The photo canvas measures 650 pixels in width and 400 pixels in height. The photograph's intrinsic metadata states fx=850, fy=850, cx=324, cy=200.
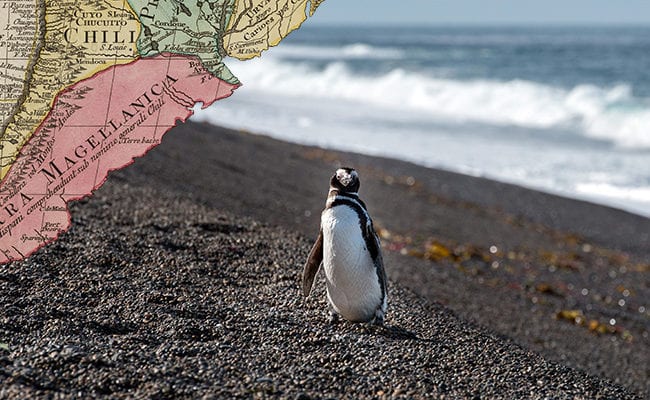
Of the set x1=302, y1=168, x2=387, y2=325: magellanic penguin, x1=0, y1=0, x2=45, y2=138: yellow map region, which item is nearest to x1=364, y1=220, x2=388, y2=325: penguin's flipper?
x1=302, y1=168, x2=387, y2=325: magellanic penguin

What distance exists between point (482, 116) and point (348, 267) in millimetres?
22877

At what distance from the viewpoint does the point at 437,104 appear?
3039cm

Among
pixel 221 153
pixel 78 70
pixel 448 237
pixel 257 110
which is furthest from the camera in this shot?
pixel 257 110

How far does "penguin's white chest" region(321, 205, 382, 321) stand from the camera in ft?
15.3

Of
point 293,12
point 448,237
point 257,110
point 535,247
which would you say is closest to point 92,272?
point 293,12

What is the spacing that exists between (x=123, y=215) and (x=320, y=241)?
2173 millimetres

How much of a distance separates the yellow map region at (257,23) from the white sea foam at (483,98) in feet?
57.8

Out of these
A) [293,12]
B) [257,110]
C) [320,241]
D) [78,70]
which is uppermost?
[293,12]

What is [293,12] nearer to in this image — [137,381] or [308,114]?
[137,381]

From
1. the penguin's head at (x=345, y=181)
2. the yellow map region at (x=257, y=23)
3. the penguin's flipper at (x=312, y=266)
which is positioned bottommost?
the penguin's flipper at (x=312, y=266)

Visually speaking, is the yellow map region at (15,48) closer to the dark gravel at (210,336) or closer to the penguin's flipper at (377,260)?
the dark gravel at (210,336)

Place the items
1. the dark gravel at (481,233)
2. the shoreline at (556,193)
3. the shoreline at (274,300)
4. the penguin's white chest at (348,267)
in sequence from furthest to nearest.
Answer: the shoreline at (556,193), the dark gravel at (481,233), the penguin's white chest at (348,267), the shoreline at (274,300)
